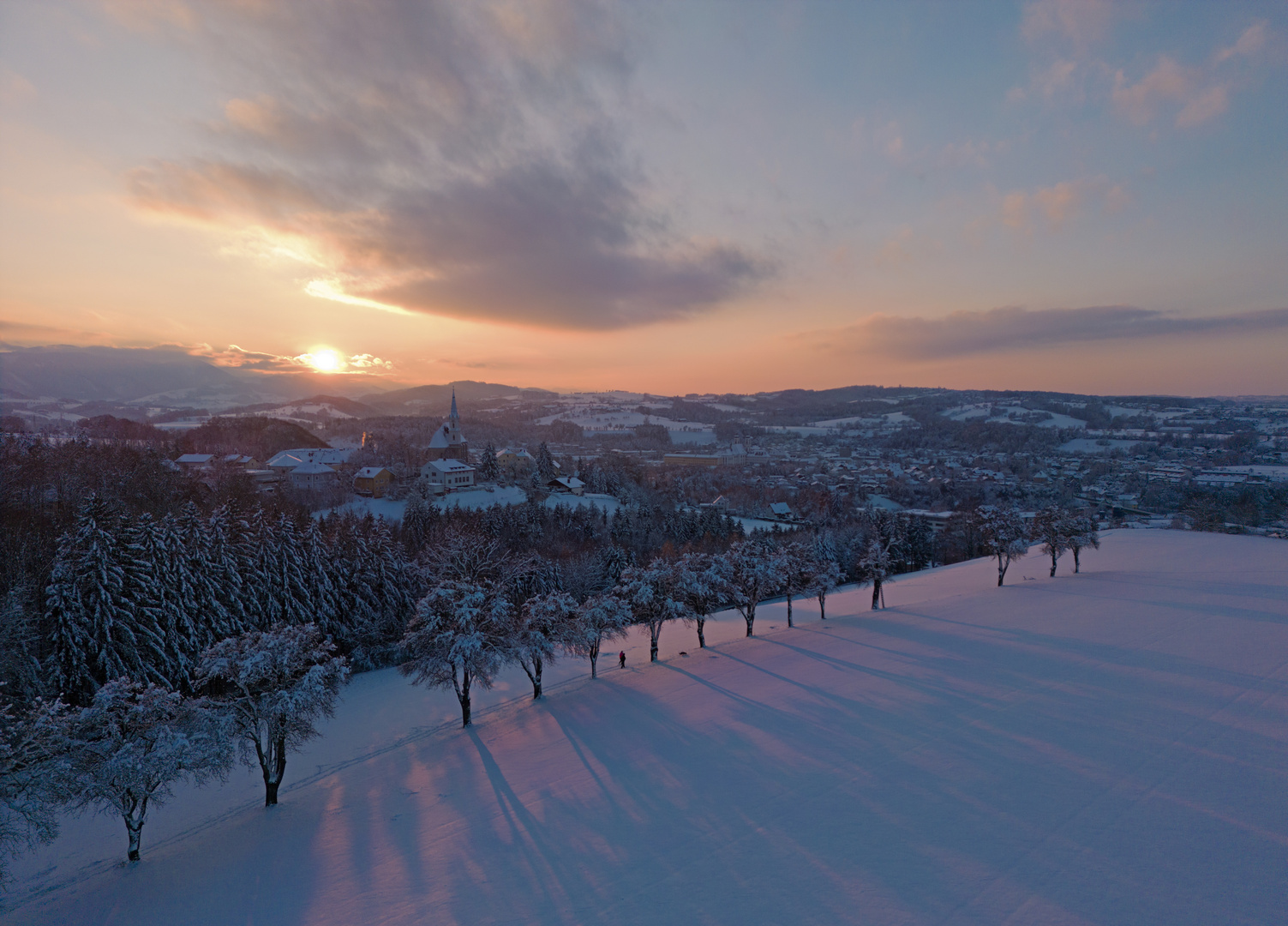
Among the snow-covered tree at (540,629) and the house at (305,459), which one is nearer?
the snow-covered tree at (540,629)

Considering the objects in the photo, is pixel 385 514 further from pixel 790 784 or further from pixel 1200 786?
pixel 1200 786

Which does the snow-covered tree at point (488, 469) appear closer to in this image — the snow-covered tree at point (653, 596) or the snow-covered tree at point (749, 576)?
the snow-covered tree at point (653, 596)

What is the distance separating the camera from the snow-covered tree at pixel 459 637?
2073 centimetres

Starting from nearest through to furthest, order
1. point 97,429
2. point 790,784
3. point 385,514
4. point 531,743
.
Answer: point 790,784 → point 531,743 → point 385,514 → point 97,429

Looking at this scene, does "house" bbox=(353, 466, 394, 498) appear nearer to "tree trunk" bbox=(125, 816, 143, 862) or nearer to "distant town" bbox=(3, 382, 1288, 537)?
"distant town" bbox=(3, 382, 1288, 537)

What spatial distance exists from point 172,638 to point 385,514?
29.6 meters

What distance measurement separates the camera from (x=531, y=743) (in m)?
19.5

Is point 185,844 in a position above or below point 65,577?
below

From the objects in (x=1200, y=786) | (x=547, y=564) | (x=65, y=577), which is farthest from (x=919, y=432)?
(x=65, y=577)

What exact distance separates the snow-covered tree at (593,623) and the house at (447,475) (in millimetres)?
43571

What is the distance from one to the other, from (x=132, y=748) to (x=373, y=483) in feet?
179

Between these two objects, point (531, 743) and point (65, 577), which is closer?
point (531, 743)

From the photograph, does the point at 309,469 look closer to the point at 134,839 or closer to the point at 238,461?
the point at 238,461

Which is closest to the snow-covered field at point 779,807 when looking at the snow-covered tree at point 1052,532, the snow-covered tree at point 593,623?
the snow-covered tree at point 593,623
